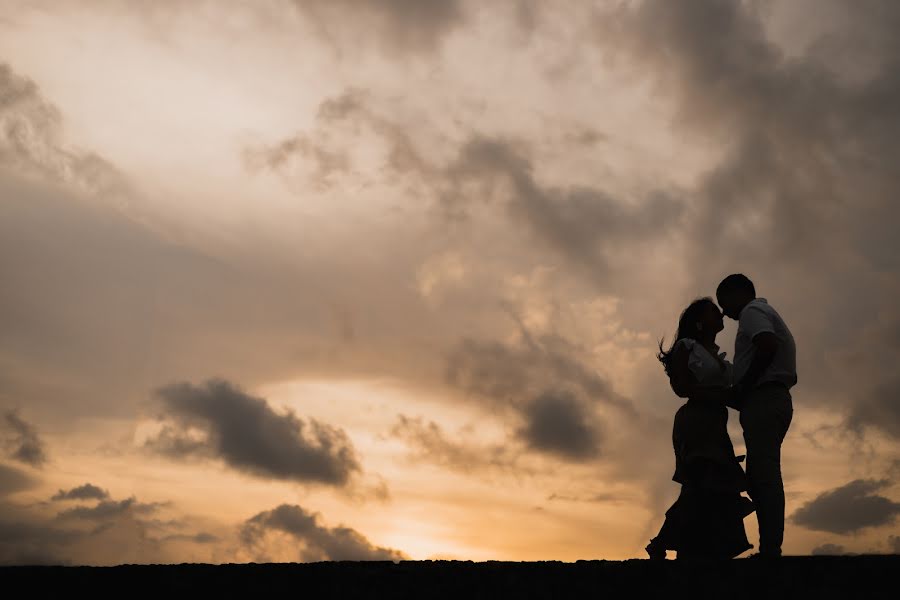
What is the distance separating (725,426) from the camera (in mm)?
6293

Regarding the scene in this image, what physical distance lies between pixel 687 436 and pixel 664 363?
61 centimetres

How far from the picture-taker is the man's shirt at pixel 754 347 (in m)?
5.92

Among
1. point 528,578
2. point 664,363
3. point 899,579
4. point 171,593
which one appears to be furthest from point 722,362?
point 171,593

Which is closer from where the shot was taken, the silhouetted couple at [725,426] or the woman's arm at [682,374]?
the silhouetted couple at [725,426]

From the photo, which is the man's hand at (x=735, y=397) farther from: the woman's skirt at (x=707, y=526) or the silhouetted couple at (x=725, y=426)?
the woman's skirt at (x=707, y=526)

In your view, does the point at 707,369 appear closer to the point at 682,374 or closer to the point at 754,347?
the point at 682,374

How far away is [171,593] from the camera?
13.1 ft

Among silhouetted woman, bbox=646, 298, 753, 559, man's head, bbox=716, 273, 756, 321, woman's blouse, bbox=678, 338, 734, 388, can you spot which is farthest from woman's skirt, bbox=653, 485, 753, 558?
man's head, bbox=716, 273, 756, 321

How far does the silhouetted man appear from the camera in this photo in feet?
18.6

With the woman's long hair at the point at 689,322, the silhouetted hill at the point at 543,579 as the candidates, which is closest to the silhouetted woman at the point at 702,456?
the woman's long hair at the point at 689,322

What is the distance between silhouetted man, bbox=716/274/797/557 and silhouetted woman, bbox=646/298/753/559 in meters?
0.17

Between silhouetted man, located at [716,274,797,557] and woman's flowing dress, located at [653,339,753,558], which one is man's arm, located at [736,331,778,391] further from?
woman's flowing dress, located at [653,339,753,558]

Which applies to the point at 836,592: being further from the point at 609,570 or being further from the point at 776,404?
the point at 776,404

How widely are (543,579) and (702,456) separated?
106 inches
